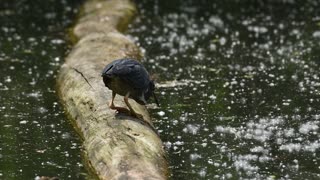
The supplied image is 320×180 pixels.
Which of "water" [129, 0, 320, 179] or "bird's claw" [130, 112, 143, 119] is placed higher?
"water" [129, 0, 320, 179]

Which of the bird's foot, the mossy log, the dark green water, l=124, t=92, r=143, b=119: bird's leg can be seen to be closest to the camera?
the mossy log

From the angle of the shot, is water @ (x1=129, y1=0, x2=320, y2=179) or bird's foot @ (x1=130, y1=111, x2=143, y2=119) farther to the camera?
bird's foot @ (x1=130, y1=111, x2=143, y2=119)

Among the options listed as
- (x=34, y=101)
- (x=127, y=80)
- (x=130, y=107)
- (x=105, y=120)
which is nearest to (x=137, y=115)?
(x=130, y=107)

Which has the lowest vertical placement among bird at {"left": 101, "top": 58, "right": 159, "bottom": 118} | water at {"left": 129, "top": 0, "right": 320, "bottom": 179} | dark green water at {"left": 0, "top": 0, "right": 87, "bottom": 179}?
dark green water at {"left": 0, "top": 0, "right": 87, "bottom": 179}

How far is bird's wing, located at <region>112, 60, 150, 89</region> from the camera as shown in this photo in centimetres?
746

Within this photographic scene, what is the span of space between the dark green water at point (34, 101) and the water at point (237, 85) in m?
1.30

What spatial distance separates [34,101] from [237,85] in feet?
10.6

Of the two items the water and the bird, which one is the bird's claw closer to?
the bird

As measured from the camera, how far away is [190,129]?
861 centimetres

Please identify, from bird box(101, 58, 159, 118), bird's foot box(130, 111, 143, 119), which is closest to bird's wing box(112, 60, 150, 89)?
bird box(101, 58, 159, 118)

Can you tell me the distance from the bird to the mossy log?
10.5 inches

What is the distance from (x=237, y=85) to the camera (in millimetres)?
10672

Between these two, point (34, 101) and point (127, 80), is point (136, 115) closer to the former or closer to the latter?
point (127, 80)

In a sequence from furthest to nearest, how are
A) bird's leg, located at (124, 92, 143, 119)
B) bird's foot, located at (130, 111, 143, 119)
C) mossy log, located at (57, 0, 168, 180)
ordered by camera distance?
bird's foot, located at (130, 111, 143, 119) < bird's leg, located at (124, 92, 143, 119) < mossy log, located at (57, 0, 168, 180)
